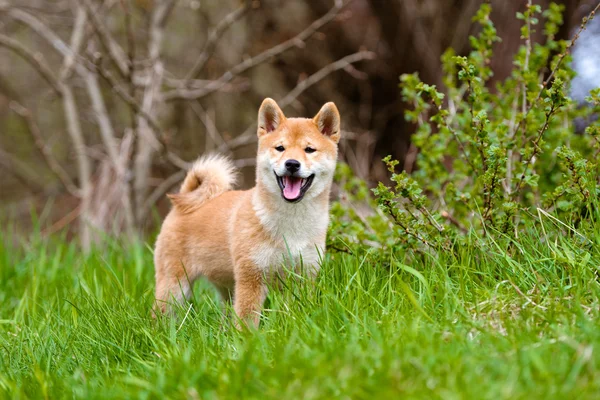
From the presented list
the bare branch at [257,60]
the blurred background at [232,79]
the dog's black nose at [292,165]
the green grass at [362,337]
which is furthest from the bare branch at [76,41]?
the dog's black nose at [292,165]

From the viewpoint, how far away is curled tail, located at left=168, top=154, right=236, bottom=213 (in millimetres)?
4059

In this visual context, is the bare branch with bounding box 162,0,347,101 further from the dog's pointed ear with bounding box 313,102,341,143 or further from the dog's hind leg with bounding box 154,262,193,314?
the dog's hind leg with bounding box 154,262,193,314

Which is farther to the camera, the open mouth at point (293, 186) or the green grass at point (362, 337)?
the open mouth at point (293, 186)

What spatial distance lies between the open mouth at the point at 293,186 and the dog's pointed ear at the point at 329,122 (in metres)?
0.35

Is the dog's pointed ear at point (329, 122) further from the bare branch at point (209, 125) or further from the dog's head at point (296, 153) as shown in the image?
the bare branch at point (209, 125)

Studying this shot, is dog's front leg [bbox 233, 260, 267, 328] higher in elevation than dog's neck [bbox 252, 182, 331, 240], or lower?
lower

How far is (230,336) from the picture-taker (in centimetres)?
303

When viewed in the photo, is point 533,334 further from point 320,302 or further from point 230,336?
point 230,336

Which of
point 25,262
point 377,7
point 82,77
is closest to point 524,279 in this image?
point 25,262

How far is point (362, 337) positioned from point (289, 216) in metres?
1.00

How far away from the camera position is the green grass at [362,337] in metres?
2.15

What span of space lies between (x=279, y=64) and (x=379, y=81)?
1303mm

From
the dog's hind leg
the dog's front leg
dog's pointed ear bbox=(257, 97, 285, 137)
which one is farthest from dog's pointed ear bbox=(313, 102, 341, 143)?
the dog's hind leg

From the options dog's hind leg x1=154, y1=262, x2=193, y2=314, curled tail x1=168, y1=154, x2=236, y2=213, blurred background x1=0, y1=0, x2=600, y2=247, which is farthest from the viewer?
blurred background x1=0, y1=0, x2=600, y2=247
